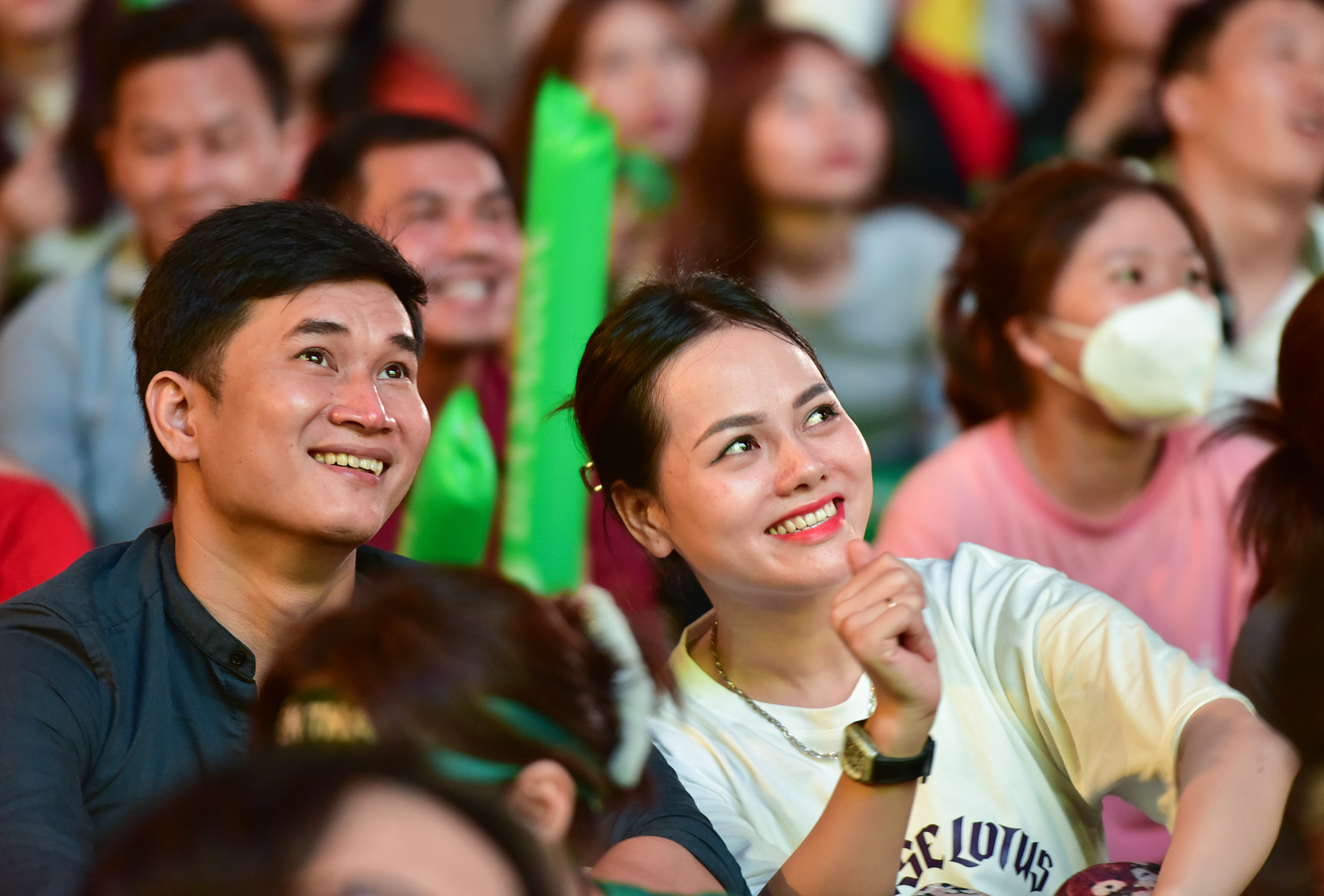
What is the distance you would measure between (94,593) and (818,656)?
86cm

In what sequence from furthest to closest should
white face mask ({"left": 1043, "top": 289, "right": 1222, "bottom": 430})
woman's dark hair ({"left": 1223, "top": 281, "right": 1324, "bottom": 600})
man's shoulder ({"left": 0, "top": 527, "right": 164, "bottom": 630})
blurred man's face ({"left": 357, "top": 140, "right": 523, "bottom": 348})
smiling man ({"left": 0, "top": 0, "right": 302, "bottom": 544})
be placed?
smiling man ({"left": 0, "top": 0, "right": 302, "bottom": 544})
blurred man's face ({"left": 357, "top": 140, "right": 523, "bottom": 348})
white face mask ({"left": 1043, "top": 289, "right": 1222, "bottom": 430})
woman's dark hair ({"left": 1223, "top": 281, "right": 1324, "bottom": 600})
man's shoulder ({"left": 0, "top": 527, "right": 164, "bottom": 630})

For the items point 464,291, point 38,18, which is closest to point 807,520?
point 464,291

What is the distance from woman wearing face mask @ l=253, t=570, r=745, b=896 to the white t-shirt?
480mm

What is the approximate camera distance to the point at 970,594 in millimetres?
1927

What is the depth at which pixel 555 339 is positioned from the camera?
2.77 m

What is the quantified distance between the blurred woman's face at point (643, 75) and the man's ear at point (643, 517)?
2136 mm

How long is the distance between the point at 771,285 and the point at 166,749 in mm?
2331

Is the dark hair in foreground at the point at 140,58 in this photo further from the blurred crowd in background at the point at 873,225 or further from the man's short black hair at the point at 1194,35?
the man's short black hair at the point at 1194,35

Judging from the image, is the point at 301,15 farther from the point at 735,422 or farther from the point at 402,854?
the point at 402,854

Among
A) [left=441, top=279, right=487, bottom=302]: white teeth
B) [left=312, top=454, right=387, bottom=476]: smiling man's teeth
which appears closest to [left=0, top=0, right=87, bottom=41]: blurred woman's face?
[left=441, top=279, right=487, bottom=302]: white teeth

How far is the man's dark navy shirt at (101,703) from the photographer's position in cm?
148

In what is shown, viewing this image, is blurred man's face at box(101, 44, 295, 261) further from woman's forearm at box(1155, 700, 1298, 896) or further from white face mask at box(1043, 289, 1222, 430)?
woman's forearm at box(1155, 700, 1298, 896)

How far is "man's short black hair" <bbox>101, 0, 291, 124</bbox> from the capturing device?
→ 3.36 m

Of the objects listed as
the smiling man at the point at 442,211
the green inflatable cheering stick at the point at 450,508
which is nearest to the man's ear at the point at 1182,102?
the smiling man at the point at 442,211
